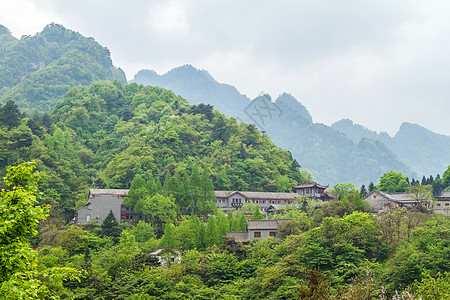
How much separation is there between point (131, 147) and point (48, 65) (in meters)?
80.1

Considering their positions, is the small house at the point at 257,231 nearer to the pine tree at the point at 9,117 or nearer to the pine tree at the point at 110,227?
the pine tree at the point at 110,227

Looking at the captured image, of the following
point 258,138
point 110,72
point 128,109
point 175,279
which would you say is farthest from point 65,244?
point 110,72

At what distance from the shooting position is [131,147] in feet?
220

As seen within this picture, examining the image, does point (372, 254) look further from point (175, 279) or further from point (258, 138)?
point (258, 138)

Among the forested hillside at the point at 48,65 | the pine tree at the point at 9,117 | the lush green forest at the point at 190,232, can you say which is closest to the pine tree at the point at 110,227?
the lush green forest at the point at 190,232

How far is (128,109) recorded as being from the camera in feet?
287

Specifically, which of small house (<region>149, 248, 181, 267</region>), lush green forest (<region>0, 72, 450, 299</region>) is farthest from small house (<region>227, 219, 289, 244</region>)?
small house (<region>149, 248, 181, 267</region>)

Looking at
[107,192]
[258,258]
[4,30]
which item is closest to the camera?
[258,258]

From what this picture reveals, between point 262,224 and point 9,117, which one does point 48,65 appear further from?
point 262,224

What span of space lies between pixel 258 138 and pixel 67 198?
103 feet

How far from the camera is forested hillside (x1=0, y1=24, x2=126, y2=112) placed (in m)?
115

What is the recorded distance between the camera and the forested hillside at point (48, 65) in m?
115

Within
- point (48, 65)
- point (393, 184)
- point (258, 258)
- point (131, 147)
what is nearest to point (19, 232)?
point (258, 258)

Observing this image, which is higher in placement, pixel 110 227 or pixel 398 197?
pixel 398 197
